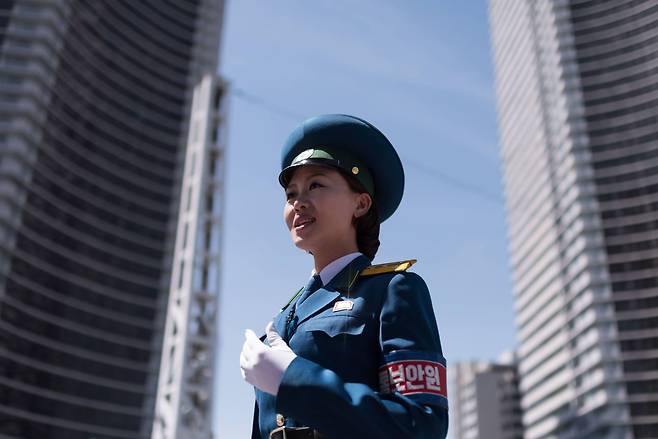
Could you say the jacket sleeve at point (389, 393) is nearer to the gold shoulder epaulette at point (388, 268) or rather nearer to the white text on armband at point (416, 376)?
the white text on armband at point (416, 376)

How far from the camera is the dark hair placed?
8.01 feet

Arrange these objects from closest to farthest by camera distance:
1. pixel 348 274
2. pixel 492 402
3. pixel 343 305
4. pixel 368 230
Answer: pixel 343 305, pixel 348 274, pixel 368 230, pixel 492 402

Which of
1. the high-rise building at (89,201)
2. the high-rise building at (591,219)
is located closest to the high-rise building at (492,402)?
the high-rise building at (591,219)

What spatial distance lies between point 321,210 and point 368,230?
26cm

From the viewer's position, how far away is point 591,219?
93938 mm

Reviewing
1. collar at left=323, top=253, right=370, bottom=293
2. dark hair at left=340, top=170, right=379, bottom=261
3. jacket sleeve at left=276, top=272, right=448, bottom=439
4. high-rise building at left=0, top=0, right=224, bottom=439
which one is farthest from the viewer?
high-rise building at left=0, top=0, right=224, bottom=439

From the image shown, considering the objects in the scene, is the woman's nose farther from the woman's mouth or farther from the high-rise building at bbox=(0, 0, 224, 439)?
the high-rise building at bbox=(0, 0, 224, 439)

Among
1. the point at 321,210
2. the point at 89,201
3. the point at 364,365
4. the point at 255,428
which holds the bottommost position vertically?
the point at 255,428

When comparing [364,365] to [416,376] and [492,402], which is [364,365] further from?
[492,402]

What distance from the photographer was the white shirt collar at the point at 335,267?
7.57 ft

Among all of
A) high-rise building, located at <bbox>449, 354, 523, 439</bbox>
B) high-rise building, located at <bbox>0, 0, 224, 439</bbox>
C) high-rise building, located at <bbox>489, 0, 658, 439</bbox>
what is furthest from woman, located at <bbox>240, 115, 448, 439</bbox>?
high-rise building, located at <bbox>449, 354, 523, 439</bbox>

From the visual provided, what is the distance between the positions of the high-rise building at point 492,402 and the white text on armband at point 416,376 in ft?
427

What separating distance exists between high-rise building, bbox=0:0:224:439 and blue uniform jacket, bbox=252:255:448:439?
66923mm

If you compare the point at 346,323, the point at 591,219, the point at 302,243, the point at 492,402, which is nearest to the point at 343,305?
the point at 346,323
